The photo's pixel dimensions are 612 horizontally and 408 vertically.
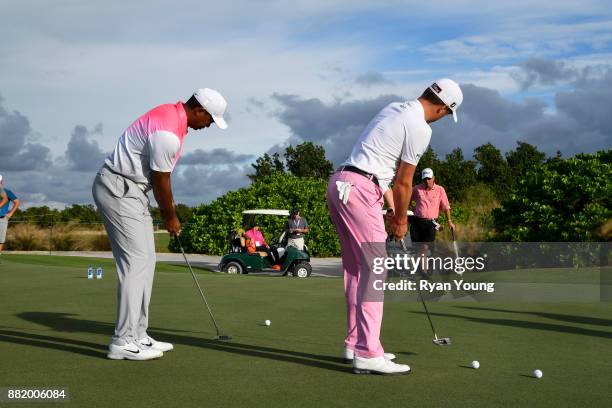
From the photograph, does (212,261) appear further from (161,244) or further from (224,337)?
(224,337)

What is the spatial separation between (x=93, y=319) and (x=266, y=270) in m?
10.5

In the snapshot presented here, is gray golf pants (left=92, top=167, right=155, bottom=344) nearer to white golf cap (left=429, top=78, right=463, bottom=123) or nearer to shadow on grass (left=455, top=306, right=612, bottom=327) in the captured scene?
white golf cap (left=429, top=78, right=463, bottom=123)

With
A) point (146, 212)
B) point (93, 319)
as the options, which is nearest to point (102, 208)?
point (146, 212)

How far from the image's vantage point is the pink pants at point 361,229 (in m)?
5.80

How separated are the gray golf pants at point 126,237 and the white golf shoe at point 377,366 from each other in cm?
184

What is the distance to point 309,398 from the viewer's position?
496 cm

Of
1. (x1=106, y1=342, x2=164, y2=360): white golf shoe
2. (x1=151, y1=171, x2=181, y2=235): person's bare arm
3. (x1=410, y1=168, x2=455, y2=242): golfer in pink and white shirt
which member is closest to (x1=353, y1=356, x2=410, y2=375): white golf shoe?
(x1=106, y1=342, x2=164, y2=360): white golf shoe

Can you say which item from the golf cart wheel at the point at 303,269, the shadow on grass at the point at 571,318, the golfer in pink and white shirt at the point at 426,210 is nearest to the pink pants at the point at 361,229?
the shadow on grass at the point at 571,318

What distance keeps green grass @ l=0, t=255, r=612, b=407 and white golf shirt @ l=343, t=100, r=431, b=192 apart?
5.08 feet

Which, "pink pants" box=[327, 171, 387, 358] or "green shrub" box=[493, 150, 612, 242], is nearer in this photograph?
"pink pants" box=[327, 171, 387, 358]

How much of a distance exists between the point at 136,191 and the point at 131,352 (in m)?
1.27

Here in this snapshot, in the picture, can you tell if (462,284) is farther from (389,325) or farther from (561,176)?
(561,176)

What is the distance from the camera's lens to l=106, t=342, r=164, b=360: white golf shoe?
6199 mm

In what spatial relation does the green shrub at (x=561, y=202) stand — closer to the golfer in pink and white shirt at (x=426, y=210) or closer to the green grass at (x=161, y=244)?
the golfer in pink and white shirt at (x=426, y=210)
